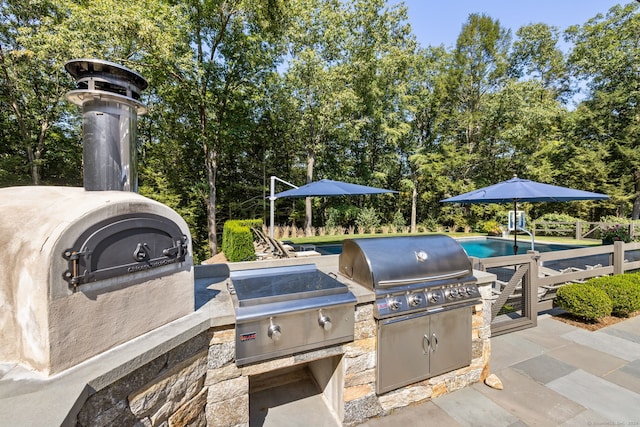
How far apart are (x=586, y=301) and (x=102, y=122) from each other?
6.08 meters

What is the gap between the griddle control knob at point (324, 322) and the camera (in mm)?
2078

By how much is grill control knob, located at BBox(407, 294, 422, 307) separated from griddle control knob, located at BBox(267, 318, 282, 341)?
115 cm

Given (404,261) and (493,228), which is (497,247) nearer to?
(493,228)

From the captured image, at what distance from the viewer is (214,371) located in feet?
6.24

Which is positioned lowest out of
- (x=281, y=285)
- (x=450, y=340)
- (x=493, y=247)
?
(x=493, y=247)

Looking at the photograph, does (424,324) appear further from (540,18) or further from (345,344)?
(540,18)

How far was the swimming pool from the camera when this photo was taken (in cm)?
1053

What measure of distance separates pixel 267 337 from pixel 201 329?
1.49 ft

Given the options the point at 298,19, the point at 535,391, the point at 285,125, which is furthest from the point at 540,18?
the point at 535,391

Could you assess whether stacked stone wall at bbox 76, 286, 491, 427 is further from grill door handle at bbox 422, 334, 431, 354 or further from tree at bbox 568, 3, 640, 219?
tree at bbox 568, 3, 640, 219

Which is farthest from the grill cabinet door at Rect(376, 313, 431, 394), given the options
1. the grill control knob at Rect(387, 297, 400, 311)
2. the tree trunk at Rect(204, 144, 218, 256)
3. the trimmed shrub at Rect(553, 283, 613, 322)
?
the tree trunk at Rect(204, 144, 218, 256)

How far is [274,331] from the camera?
6.34 feet

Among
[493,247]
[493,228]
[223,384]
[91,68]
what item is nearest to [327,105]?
[493,247]

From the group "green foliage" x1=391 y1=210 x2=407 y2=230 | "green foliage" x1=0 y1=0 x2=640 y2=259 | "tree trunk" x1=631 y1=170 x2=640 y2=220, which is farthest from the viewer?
"green foliage" x1=391 y1=210 x2=407 y2=230
